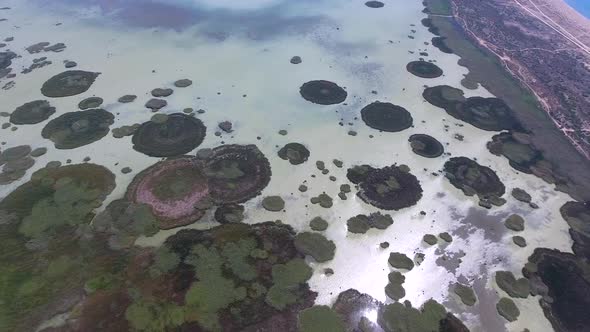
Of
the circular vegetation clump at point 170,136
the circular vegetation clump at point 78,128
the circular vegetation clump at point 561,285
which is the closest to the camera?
the circular vegetation clump at point 561,285

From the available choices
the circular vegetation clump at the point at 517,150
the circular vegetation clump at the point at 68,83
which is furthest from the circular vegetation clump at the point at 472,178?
the circular vegetation clump at the point at 68,83

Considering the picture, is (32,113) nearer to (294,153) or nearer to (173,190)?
(173,190)

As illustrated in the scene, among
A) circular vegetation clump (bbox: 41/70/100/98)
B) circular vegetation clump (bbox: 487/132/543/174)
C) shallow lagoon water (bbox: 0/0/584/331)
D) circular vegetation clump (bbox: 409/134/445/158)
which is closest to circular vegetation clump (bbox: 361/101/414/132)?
shallow lagoon water (bbox: 0/0/584/331)

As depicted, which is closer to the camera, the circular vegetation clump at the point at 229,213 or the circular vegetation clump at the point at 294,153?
the circular vegetation clump at the point at 229,213

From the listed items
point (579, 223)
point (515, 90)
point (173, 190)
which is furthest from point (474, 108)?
point (173, 190)

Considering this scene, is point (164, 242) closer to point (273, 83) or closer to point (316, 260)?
point (316, 260)

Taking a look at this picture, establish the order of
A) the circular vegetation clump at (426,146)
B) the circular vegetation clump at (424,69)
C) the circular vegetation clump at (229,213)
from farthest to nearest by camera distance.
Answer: the circular vegetation clump at (424,69) < the circular vegetation clump at (426,146) < the circular vegetation clump at (229,213)

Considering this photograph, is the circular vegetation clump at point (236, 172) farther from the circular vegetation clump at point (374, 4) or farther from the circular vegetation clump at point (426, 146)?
the circular vegetation clump at point (374, 4)

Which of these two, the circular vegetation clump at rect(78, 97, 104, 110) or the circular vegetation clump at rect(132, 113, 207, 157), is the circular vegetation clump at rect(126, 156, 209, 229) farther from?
the circular vegetation clump at rect(78, 97, 104, 110)
